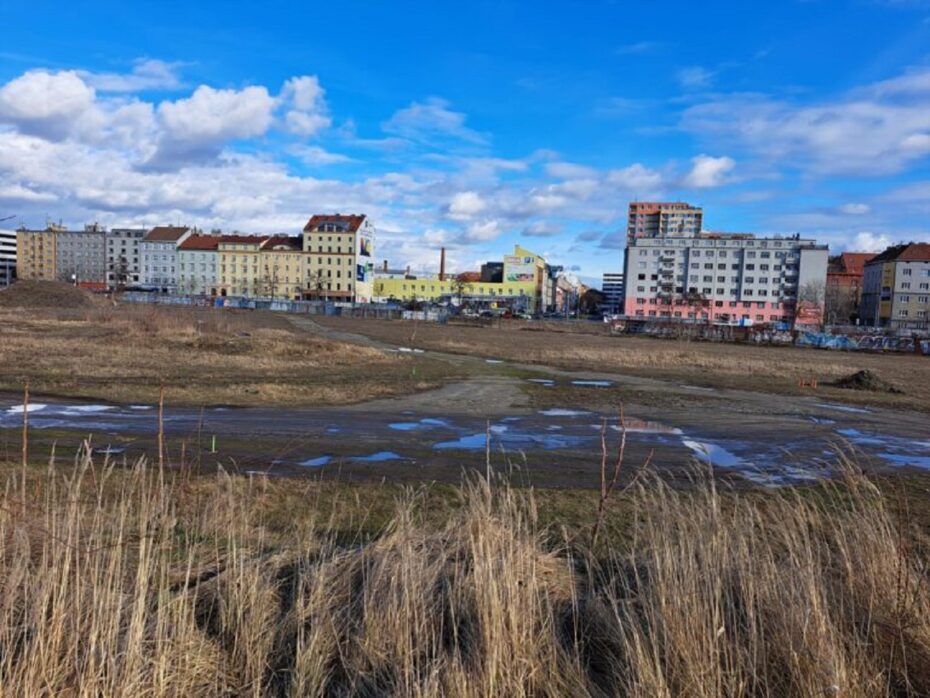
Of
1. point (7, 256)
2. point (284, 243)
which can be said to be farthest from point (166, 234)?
point (7, 256)

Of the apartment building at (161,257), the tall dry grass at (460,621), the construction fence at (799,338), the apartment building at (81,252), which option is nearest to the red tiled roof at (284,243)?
the apartment building at (161,257)

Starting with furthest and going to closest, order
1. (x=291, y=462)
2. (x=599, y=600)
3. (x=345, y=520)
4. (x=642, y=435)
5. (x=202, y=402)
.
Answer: (x=202, y=402) < (x=642, y=435) < (x=291, y=462) < (x=345, y=520) < (x=599, y=600)

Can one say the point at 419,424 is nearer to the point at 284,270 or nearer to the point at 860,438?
the point at 860,438

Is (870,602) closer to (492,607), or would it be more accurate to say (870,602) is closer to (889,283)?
(492,607)

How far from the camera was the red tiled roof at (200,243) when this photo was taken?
160375mm

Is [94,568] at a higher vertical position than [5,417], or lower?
higher

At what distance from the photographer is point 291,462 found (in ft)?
36.4

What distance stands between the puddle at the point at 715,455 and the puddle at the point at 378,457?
562 centimetres

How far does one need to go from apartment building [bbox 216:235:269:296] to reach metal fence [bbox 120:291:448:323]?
133ft

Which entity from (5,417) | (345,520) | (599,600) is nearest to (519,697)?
(599,600)

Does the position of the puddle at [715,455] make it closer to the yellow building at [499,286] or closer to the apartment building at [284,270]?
the apartment building at [284,270]

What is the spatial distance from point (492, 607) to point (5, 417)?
14.5m

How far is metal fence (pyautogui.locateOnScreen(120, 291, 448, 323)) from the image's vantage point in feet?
321

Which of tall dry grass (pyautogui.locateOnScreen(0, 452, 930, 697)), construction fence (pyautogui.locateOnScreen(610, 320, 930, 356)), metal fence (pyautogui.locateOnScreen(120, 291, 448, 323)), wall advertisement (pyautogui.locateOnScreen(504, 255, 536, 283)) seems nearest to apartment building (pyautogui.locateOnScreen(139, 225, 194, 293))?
metal fence (pyautogui.locateOnScreen(120, 291, 448, 323))
